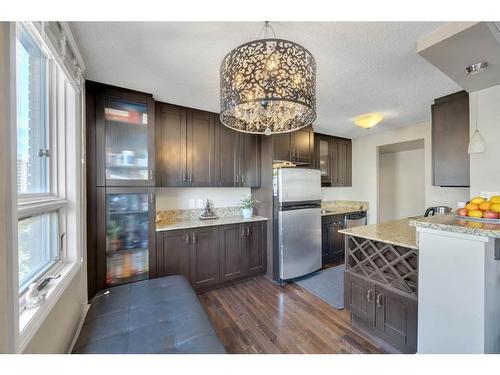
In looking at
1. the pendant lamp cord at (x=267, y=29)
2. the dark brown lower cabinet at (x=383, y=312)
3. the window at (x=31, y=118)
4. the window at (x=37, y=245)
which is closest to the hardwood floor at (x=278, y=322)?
the dark brown lower cabinet at (x=383, y=312)

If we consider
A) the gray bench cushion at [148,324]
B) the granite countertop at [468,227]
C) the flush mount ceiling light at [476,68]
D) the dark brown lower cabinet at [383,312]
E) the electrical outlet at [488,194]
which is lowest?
the dark brown lower cabinet at [383,312]

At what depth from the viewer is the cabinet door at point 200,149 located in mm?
2619

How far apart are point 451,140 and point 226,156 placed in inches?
103

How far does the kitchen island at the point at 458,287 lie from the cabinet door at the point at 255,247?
1854 mm

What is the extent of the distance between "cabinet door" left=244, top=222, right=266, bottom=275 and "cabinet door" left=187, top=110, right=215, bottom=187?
87cm

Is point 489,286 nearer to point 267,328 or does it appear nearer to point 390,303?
point 390,303

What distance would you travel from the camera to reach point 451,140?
2.15 metres

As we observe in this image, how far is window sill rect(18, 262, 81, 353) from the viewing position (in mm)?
793

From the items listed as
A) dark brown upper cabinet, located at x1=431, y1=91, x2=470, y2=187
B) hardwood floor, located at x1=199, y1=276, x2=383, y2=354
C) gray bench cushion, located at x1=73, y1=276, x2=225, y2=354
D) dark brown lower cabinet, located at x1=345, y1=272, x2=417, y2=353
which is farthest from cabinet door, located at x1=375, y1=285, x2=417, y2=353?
dark brown upper cabinet, located at x1=431, y1=91, x2=470, y2=187

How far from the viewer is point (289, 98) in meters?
1.05

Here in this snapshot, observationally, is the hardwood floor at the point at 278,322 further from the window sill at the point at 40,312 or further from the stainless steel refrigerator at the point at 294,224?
the window sill at the point at 40,312

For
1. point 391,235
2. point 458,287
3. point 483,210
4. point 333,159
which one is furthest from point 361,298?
point 333,159
